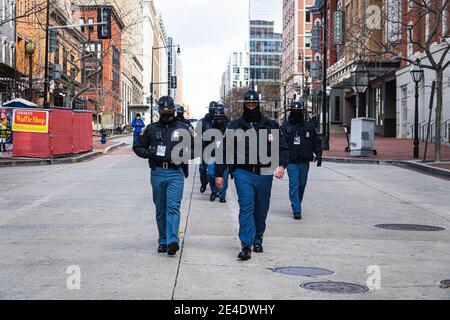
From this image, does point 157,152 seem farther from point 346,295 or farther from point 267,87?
point 267,87

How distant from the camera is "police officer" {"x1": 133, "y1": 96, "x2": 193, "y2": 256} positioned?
837cm

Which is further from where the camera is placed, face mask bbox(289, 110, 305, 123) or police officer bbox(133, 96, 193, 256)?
face mask bbox(289, 110, 305, 123)

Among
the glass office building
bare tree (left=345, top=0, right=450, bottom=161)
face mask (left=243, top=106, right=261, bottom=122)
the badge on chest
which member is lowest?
the badge on chest

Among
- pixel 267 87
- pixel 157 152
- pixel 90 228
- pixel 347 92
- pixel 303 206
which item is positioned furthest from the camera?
pixel 267 87

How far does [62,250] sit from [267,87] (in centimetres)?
9932

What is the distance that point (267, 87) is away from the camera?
10712 cm

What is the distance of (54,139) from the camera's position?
26.9 m

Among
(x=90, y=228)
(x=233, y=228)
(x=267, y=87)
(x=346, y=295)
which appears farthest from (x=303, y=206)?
(x=267, y=87)

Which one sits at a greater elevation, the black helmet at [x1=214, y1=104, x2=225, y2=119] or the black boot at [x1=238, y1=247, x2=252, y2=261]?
the black helmet at [x1=214, y1=104, x2=225, y2=119]

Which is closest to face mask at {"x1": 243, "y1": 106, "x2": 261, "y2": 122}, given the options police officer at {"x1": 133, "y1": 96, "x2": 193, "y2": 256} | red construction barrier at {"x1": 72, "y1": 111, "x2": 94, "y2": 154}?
police officer at {"x1": 133, "y1": 96, "x2": 193, "y2": 256}

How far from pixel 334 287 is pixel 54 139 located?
70.3 ft

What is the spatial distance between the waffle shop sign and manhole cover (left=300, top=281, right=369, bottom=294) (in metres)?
20.7

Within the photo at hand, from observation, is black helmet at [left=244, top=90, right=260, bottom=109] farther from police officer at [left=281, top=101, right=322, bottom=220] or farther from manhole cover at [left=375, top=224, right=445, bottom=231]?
manhole cover at [left=375, top=224, right=445, bottom=231]

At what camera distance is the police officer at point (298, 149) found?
38.5ft
